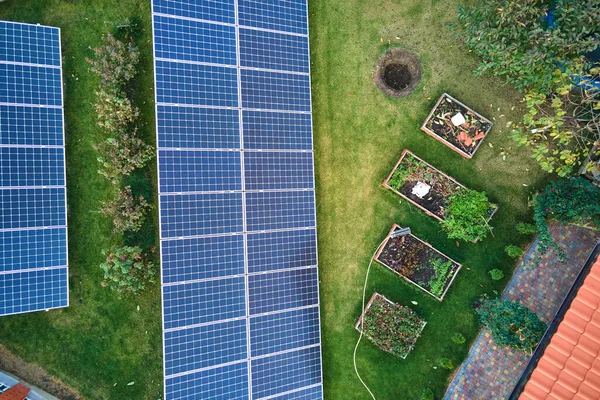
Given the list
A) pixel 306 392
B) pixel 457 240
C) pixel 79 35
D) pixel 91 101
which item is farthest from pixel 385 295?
pixel 79 35

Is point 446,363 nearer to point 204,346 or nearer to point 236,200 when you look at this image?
point 204,346

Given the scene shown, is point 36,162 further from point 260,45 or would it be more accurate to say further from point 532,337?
point 532,337

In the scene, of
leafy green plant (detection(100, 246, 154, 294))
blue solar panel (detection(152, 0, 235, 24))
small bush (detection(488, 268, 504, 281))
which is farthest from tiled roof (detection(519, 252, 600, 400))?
blue solar panel (detection(152, 0, 235, 24))

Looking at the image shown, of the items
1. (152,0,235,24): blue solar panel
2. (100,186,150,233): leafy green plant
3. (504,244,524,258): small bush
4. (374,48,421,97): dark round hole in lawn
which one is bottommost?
(504,244,524,258): small bush

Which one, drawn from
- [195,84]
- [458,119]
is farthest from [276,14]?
[458,119]

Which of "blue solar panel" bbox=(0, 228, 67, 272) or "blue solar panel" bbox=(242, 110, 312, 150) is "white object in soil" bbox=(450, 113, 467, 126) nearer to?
"blue solar panel" bbox=(242, 110, 312, 150)

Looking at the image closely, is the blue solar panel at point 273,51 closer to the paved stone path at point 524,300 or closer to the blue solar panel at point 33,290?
the blue solar panel at point 33,290
